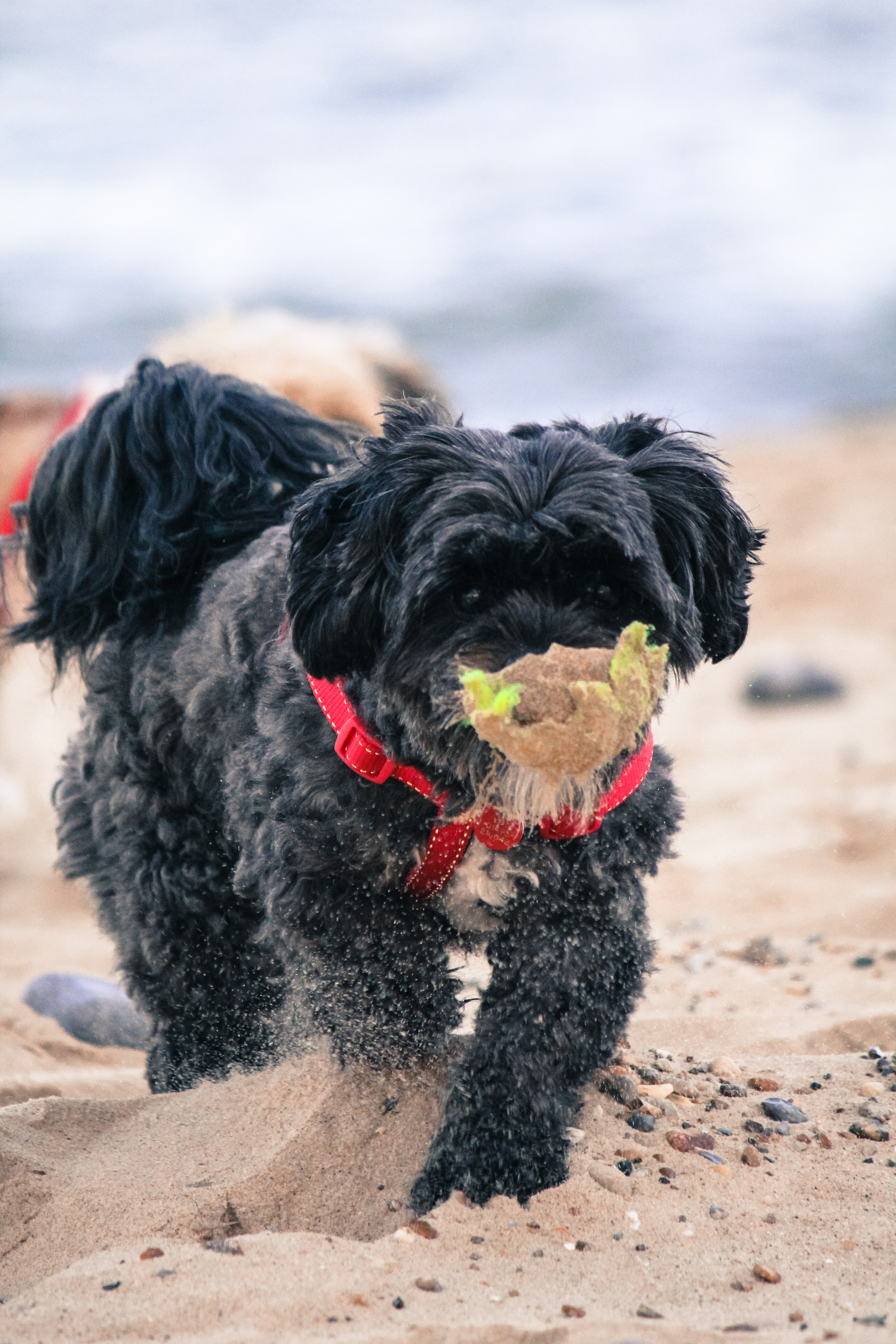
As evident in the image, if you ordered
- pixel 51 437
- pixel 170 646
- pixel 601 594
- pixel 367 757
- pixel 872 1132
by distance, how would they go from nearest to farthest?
1. pixel 601 594
2. pixel 367 757
3. pixel 872 1132
4. pixel 170 646
5. pixel 51 437

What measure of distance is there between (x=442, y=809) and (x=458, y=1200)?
885 mm

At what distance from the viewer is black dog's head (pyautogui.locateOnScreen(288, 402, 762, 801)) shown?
2838 millimetres

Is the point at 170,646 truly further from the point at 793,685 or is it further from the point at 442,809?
the point at 793,685

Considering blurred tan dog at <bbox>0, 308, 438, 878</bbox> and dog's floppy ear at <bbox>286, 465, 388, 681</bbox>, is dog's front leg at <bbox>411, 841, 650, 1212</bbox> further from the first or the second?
blurred tan dog at <bbox>0, 308, 438, 878</bbox>

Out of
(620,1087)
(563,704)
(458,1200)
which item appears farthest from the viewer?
(620,1087)

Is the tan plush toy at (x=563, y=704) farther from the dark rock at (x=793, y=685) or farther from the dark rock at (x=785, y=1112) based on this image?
the dark rock at (x=793, y=685)

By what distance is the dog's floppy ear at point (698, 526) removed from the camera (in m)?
3.16

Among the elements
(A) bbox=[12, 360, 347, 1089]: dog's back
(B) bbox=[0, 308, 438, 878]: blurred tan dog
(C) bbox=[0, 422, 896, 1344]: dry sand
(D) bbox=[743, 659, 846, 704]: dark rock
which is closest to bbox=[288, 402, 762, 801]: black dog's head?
(A) bbox=[12, 360, 347, 1089]: dog's back

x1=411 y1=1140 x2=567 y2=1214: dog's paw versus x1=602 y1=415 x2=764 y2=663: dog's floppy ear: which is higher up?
x1=602 y1=415 x2=764 y2=663: dog's floppy ear

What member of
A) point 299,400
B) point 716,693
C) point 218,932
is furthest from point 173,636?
point 716,693

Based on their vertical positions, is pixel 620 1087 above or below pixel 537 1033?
below

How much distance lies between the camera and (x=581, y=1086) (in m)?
3.39

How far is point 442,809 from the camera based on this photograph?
3.15 meters

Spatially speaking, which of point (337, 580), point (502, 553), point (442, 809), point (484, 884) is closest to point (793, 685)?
point (484, 884)
